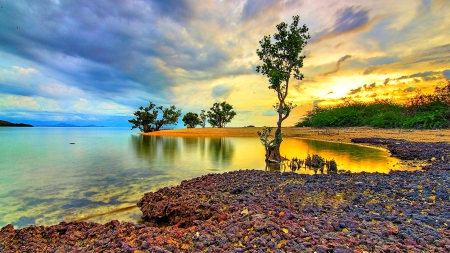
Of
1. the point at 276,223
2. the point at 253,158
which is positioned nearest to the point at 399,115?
the point at 253,158

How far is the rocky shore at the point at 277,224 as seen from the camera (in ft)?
13.1

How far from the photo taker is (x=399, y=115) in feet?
151

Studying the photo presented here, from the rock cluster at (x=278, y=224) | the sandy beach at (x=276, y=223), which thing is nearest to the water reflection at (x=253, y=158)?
the sandy beach at (x=276, y=223)

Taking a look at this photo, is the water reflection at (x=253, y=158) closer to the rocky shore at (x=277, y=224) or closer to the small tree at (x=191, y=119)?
the rocky shore at (x=277, y=224)

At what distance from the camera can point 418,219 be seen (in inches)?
193

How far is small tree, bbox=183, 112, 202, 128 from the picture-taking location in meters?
92.8

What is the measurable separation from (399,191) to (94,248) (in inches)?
340

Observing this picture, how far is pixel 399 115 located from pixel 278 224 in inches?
2131

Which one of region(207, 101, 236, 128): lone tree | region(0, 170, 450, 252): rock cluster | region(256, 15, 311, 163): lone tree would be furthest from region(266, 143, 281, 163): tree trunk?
region(207, 101, 236, 128): lone tree

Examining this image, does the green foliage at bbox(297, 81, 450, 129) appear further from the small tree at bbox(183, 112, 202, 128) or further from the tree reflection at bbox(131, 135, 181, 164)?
the small tree at bbox(183, 112, 202, 128)

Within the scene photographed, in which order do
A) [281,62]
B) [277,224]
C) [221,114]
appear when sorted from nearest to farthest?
[277,224], [281,62], [221,114]

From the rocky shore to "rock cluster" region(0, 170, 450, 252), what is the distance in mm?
17

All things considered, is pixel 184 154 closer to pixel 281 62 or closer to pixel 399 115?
pixel 281 62

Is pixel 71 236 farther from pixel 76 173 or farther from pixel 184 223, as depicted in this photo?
pixel 76 173
